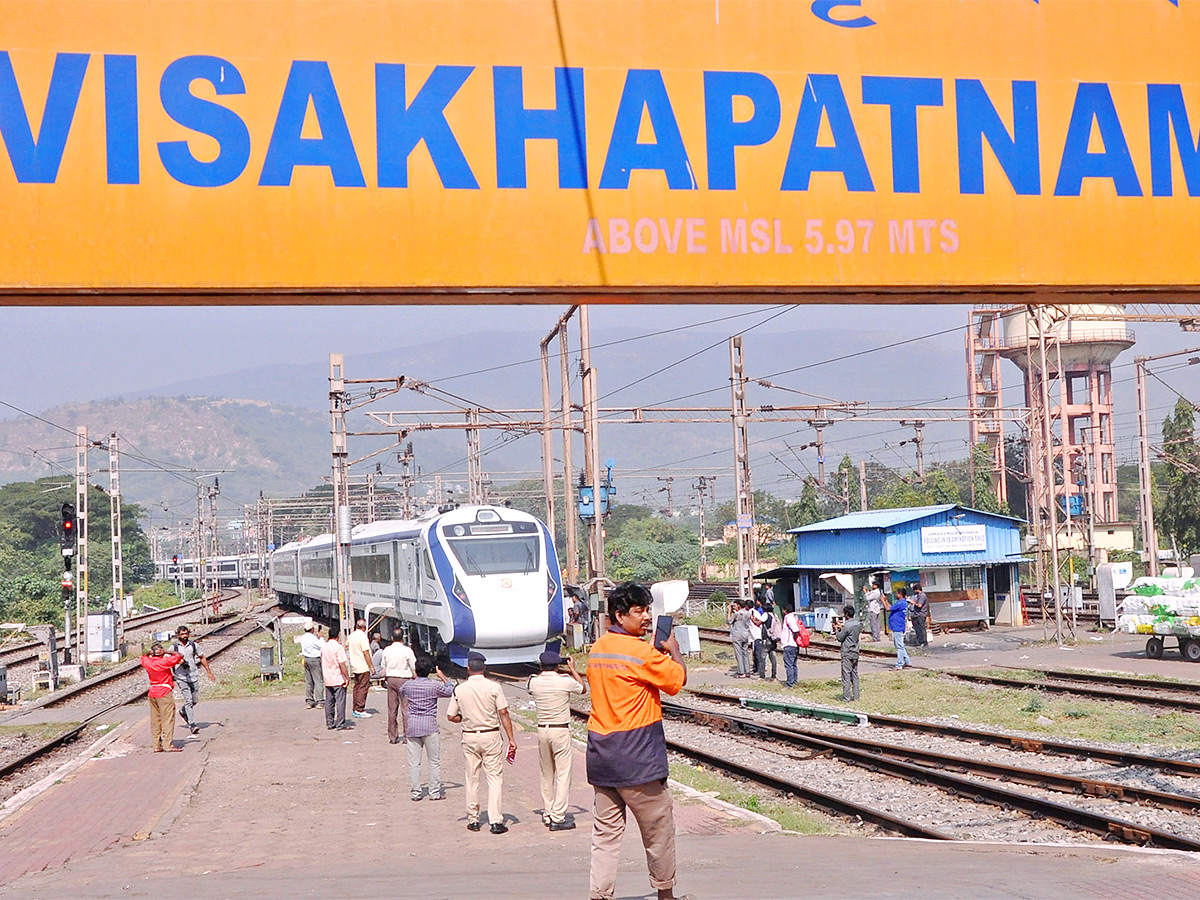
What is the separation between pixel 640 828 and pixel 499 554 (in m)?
20.9

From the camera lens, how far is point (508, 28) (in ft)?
25.0

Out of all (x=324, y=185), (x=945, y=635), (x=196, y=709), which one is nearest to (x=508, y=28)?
(x=324, y=185)

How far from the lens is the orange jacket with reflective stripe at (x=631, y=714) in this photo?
6.95 meters

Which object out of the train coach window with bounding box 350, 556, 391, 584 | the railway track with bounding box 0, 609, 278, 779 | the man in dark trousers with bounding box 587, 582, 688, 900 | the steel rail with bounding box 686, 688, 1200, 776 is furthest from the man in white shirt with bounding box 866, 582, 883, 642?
the man in dark trousers with bounding box 587, 582, 688, 900

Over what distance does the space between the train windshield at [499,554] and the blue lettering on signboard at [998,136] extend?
20242 millimetres

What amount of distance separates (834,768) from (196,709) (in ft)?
43.7

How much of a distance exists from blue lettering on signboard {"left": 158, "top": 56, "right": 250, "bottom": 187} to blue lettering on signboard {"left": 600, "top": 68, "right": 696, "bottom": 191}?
2098mm

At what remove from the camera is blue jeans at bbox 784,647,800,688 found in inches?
960

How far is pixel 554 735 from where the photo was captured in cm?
1122

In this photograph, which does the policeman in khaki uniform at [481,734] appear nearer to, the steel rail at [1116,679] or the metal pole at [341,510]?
the metal pole at [341,510]

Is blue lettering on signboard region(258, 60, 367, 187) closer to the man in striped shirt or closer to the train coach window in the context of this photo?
the man in striped shirt

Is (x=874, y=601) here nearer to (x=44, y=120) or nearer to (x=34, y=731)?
(x=34, y=731)

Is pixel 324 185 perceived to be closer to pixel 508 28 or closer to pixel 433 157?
pixel 433 157

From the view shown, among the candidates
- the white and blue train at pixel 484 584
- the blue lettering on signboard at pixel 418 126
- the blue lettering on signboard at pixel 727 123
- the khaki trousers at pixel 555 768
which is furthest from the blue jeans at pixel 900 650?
the blue lettering on signboard at pixel 418 126
